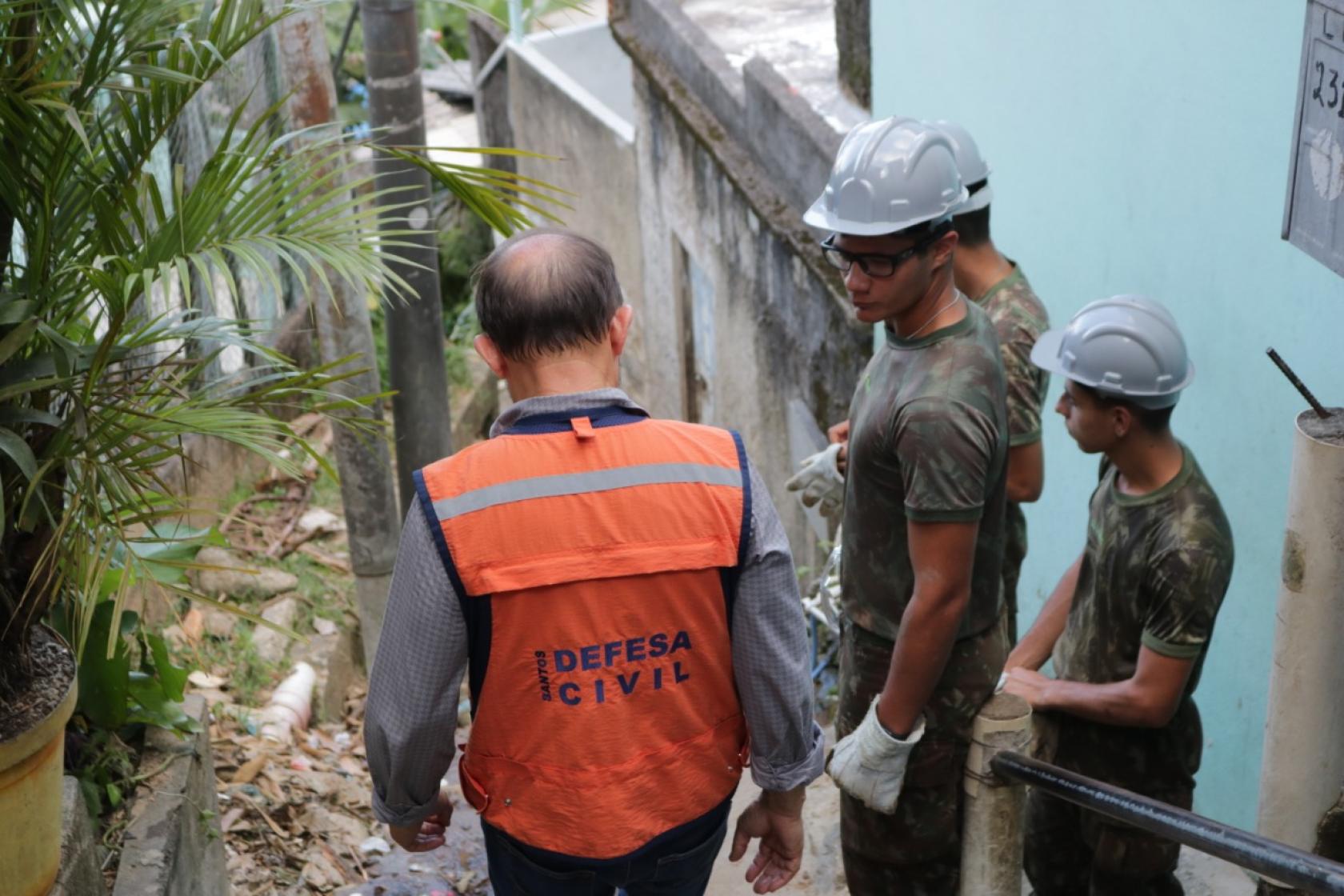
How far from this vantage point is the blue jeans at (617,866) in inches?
93.4

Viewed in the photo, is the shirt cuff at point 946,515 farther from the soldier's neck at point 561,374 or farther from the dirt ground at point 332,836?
the dirt ground at point 332,836

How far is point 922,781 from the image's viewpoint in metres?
2.97

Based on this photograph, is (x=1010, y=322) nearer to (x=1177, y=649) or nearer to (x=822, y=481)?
(x=822, y=481)

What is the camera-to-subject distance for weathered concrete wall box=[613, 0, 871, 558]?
6.46 meters

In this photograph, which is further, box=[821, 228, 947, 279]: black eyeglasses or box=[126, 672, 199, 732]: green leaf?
box=[126, 672, 199, 732]: green leaf

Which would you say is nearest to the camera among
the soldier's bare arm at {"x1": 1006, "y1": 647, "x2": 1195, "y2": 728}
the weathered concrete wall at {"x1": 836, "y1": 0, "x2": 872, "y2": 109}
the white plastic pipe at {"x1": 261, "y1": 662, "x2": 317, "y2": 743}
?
the soldier's bare arm at {"x1": 1006, "y1": 647, "x2": 1195, "y2": 728}

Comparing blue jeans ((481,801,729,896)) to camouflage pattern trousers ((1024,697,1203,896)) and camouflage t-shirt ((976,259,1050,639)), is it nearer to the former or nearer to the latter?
camouflage pattern trousers ((1024,697,1203,896))

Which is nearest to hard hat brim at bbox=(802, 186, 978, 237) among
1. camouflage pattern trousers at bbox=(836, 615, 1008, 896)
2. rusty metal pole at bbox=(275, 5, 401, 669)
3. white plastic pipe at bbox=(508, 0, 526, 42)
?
camouflage pattern trousers at bbox=(836, 615, 1008, 896)

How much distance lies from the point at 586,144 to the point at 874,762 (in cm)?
845

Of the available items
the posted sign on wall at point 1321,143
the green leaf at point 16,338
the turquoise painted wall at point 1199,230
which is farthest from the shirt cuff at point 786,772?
the turquoise painted wall at point 1199,230

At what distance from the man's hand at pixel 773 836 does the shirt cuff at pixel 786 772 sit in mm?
34

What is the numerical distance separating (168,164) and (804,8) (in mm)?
5695

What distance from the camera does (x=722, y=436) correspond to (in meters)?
2.26

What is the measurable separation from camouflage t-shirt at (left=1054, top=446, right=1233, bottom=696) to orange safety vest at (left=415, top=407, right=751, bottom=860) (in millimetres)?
957
